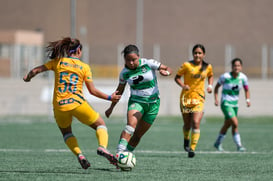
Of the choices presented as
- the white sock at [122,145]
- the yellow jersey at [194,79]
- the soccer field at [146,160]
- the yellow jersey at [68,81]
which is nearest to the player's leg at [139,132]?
the soccer field at [146,160]

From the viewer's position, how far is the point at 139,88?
1131 cm

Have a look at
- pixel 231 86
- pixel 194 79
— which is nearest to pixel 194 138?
pixel 194 79

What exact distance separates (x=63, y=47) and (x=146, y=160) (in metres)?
3.22

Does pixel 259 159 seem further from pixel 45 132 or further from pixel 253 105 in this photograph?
pixel 253 105

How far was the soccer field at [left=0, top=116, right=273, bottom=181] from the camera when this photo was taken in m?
10.0

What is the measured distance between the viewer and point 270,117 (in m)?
33.3

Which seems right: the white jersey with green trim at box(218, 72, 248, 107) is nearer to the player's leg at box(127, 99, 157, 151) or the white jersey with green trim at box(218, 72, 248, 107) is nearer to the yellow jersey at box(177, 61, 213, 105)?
the yellow jersey at box(177, 61, 213, 105)

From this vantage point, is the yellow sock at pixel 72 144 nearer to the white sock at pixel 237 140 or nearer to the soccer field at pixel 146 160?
the soccer field at pixel 146 160

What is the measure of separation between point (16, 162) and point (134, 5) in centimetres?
3518

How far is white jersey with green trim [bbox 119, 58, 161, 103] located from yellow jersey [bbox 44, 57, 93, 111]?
0.96 meters

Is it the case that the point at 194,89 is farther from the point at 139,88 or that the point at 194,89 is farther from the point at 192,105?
the point at 139,88

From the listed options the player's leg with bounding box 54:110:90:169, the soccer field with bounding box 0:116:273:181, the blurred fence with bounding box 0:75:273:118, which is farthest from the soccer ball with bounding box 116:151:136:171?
the blurred fence with bounding box 0:75:273:118

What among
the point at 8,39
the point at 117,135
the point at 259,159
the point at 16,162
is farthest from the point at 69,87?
the point at 8,39

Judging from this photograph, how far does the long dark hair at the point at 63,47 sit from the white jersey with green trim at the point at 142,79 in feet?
3.43
